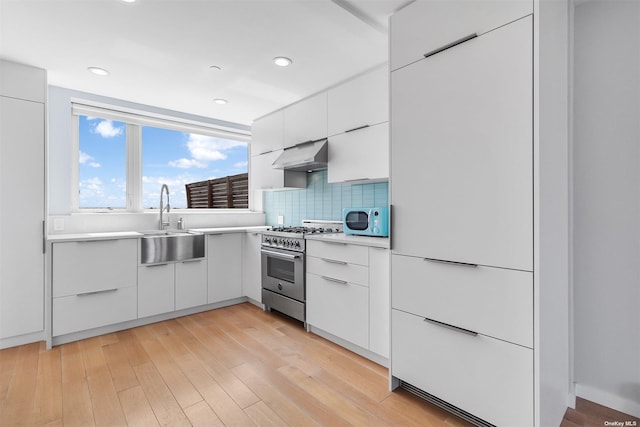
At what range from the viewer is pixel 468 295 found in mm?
1570

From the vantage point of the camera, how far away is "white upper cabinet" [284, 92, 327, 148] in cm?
304

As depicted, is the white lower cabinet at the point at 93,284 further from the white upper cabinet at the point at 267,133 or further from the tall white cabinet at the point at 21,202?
the white upper cabinet at the point at 267,133

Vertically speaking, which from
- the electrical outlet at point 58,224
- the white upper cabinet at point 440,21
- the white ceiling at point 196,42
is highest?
the white ceiling at point 196,42

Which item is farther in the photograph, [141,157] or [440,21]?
[141,157]

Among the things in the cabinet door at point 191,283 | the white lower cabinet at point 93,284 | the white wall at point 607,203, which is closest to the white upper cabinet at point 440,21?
the white wall at point 607,203

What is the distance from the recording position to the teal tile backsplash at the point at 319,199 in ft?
9.78

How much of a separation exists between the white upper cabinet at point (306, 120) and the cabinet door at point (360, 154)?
24cm

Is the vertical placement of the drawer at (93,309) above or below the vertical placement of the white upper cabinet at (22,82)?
below

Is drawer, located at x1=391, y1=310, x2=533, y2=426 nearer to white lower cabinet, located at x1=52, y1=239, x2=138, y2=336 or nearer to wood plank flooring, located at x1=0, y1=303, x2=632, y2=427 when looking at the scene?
wood plank flooring, located at x1=0, y1=303, x2=632, y2=427

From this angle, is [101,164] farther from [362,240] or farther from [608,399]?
[608,399]

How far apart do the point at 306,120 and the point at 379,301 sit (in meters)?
1.96

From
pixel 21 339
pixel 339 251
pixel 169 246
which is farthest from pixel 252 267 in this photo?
pixel 21 339

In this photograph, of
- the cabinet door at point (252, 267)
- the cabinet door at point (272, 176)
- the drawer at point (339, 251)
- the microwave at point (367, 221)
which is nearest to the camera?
the drawer at point (339, 251)

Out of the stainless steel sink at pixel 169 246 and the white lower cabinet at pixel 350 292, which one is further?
the stainless steel sink at pixel 169 246
